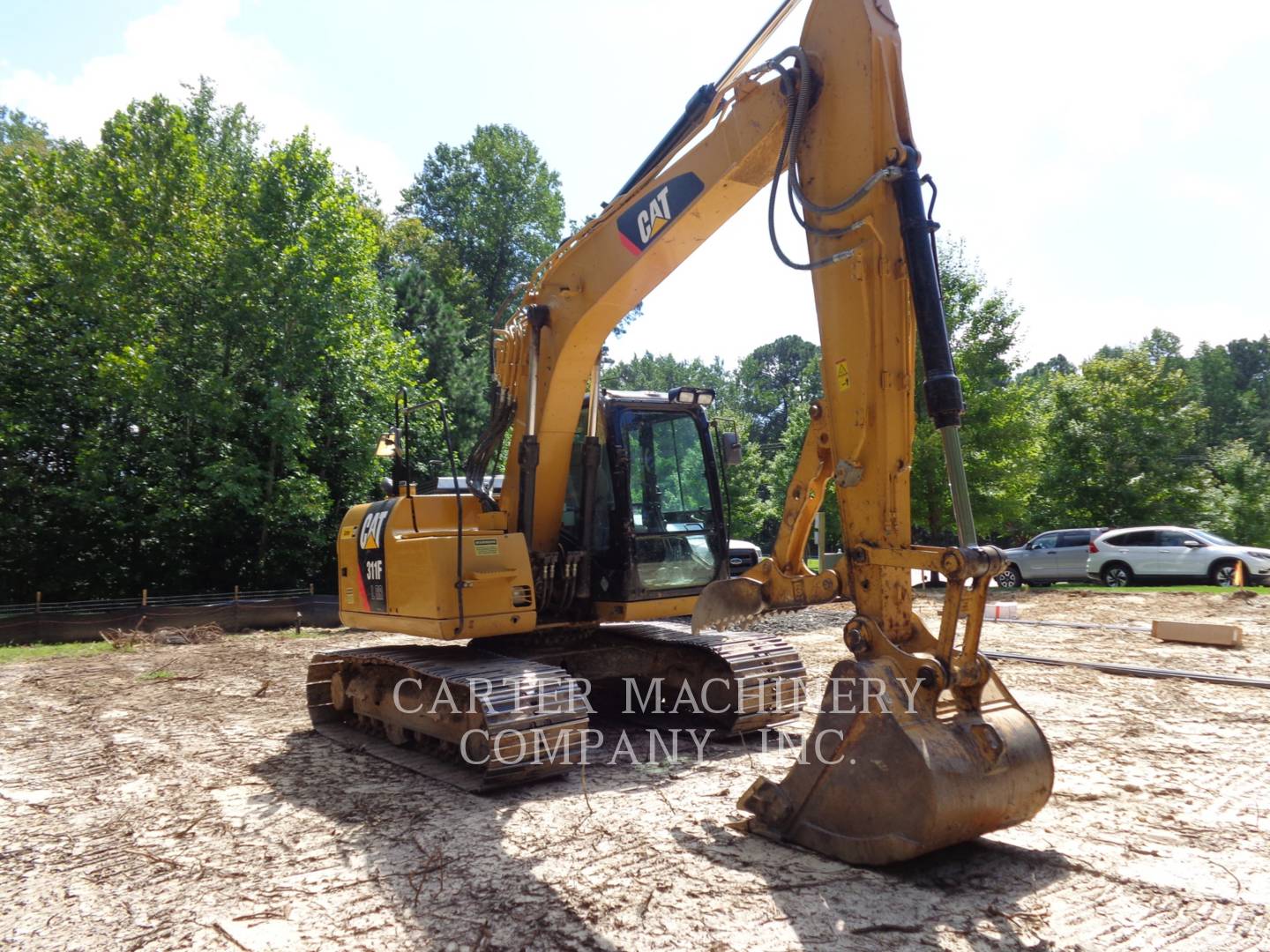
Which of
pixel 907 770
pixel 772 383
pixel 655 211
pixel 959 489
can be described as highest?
pixel 772 383

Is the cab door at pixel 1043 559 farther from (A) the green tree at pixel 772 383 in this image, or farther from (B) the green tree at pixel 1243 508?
(A) the green tree at pixel 772 383

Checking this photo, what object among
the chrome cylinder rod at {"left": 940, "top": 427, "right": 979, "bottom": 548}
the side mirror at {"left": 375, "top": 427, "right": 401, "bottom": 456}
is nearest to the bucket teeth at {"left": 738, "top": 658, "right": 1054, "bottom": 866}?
the chrome cylinder rod at {"left": 940, "top": 427, "right": 979, "bottom": 548}

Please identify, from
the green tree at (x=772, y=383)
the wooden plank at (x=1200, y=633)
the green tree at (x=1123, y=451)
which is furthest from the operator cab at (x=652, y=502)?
the green tree at (x=772, y=383)

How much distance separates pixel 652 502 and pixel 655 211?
86.6 inches

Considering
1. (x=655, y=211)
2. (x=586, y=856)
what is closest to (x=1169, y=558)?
(x=655, y=211)

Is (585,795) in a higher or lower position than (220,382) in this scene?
lower

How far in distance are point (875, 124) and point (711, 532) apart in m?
3.43

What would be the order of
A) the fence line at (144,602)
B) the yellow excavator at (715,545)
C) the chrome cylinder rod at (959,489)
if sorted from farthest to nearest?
the fence line at (144,602), the yellow excavator at (715,545), the chrome cylinder rod at (959,489)

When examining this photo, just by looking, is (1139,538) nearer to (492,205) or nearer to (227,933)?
(227,933)

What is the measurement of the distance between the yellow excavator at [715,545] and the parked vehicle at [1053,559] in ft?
49.9

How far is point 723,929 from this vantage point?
11.4 ft

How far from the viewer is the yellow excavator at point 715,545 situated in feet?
Answer: 12.9

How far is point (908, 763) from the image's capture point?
372 cm

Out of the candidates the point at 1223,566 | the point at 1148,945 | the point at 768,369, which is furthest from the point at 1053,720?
the point at 768,369
